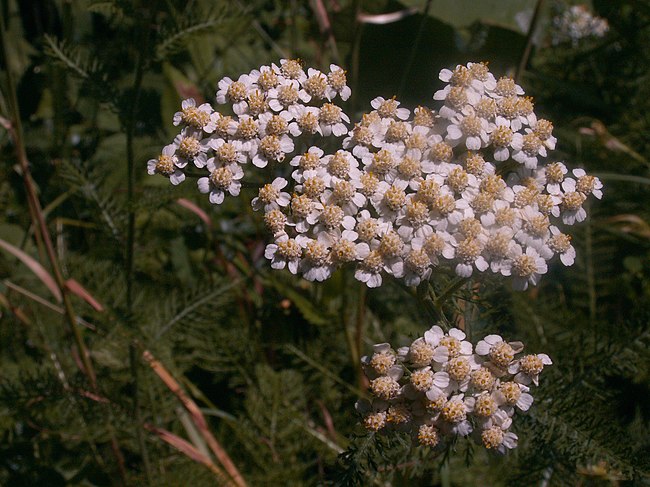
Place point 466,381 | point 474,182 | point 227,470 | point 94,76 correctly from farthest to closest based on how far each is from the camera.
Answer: point 227,470, point 94,76, point 474,182, point 466,381

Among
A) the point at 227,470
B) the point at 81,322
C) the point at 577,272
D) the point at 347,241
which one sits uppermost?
the point at 347,241

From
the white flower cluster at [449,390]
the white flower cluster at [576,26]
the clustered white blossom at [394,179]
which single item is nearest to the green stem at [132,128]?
the clustered white blossom at [394,179]

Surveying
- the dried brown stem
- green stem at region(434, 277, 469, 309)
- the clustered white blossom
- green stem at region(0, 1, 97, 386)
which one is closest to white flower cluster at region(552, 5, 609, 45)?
the clustered white blossom

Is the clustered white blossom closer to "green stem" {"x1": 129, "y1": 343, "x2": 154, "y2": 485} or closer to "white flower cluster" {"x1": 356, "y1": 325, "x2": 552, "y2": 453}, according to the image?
"white flower cluster" {"x1": 356, "y1": 325, "x2": 552, "y2": 453}

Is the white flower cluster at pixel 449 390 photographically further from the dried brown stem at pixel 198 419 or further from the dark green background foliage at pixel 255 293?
the dried brown stem at pixel 198 419

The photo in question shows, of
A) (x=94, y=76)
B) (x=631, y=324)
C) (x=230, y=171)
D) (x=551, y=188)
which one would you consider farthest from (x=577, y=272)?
(x=94, y=76)

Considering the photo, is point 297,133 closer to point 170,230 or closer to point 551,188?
point 551,188
